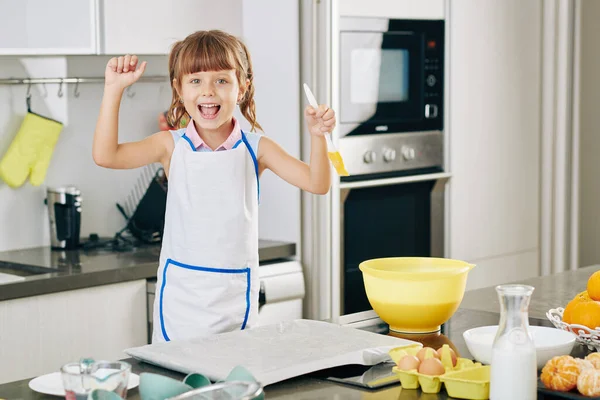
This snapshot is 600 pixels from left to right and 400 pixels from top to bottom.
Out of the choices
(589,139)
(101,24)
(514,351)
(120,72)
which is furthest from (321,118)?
(589,139)

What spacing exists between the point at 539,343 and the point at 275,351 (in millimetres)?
437

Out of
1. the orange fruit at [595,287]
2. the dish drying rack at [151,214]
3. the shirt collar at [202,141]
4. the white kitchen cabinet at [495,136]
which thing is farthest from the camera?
the white kitchen cabinet at [495,136]

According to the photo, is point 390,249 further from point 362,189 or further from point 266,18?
point 266,18

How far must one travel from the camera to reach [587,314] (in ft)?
5.43

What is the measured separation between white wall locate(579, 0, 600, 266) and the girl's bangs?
8.80 feet

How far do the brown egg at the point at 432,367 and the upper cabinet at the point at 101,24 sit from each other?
1.73 metres

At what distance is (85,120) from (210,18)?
1.75 feet

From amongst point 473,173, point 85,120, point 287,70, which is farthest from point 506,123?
point 85,120

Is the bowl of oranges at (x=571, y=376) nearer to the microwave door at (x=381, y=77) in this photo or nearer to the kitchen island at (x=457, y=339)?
the kitchen island at (x=457, y=339)

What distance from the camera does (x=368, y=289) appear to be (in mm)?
1816

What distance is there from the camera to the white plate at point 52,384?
142 cm

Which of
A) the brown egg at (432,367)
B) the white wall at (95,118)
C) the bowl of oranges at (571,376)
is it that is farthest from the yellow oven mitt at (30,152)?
the bowl of oranges at (571,376)

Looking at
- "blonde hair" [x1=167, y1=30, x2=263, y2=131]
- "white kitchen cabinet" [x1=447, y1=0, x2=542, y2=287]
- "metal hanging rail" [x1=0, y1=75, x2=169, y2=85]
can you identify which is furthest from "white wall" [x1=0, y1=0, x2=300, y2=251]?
"blonde hair" [x1=167, y1=30, x2=263, y2=131]

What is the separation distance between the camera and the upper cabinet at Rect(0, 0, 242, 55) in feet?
8.93
